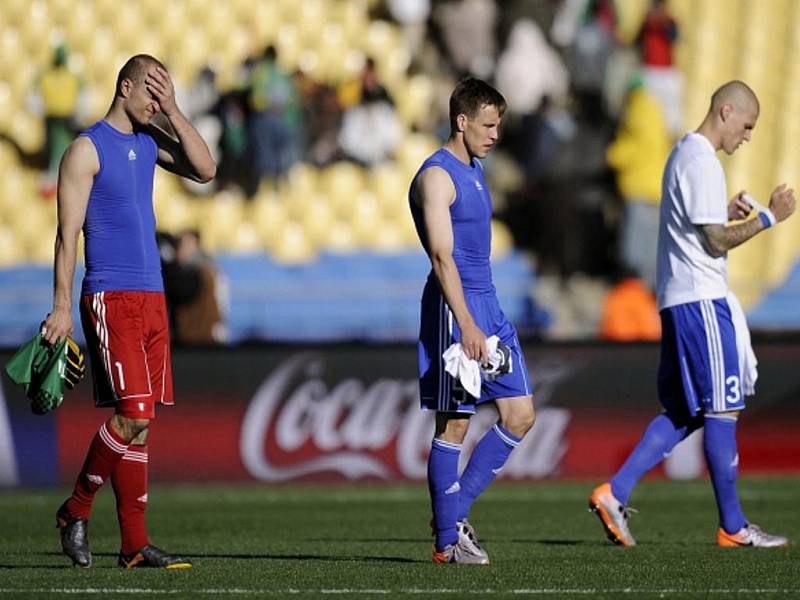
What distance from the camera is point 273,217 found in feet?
59.0

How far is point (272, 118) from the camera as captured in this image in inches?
690

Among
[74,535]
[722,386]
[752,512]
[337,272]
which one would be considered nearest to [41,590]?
[74,535]

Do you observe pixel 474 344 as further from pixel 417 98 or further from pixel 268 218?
pixel 417 98

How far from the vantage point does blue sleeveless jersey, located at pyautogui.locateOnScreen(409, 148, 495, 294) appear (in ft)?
24.9

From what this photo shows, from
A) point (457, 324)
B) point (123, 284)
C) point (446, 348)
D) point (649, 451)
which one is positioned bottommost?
point (649, 451)

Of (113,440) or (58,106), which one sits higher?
(58,106)

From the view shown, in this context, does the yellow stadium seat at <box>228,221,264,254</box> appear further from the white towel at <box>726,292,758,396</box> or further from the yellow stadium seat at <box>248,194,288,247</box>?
the white towel at <box>726,292,758,396</box>

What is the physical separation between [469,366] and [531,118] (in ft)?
35.1

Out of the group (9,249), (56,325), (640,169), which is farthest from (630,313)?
(56,325)

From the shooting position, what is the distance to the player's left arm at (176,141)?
750cm

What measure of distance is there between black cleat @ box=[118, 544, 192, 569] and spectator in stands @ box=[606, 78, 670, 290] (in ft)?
32.9

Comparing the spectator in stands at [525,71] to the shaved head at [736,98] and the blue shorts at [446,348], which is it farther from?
the blue shorts at [446,348]

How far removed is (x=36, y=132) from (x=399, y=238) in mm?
4188

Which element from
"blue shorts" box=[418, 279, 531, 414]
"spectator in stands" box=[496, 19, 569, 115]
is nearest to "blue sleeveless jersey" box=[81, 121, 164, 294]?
"blue shorts" box=[418, 279, 531, 414]
